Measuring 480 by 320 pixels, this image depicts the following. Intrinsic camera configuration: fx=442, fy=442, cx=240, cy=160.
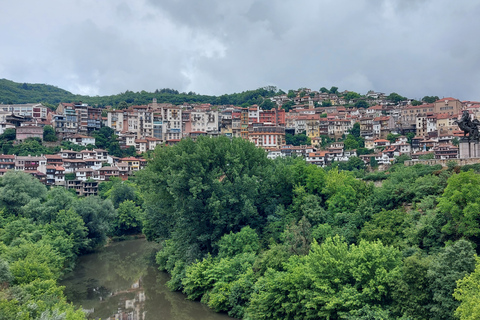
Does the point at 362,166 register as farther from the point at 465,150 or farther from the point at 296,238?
the point at 296,238

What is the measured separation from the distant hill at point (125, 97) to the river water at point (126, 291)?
6957cm

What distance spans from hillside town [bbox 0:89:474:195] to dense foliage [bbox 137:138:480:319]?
917 inches

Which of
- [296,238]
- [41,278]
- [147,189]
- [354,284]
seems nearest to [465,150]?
[296,238]

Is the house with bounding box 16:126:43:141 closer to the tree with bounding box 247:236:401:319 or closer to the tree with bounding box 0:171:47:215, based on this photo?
the tree with bounding box 0:171:47:215

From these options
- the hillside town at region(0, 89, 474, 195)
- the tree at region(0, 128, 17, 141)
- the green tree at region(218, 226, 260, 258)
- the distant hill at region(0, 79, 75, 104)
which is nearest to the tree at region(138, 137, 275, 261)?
the green tree at region(218, 226, 260, 258)

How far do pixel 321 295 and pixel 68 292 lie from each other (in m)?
14.8

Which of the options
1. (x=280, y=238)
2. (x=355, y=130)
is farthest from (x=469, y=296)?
(x=355, y=130)

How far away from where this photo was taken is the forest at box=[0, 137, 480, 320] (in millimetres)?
13453

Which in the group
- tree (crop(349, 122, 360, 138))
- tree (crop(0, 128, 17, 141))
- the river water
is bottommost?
the river water

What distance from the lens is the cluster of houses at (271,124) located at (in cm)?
5756

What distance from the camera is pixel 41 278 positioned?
57.1 feet

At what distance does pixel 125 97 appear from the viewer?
104m

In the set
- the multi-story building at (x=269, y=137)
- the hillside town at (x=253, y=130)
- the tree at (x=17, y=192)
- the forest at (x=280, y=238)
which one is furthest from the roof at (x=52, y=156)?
the multi-story building at (x=269, y=137)

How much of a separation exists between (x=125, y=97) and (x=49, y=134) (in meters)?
42.4
